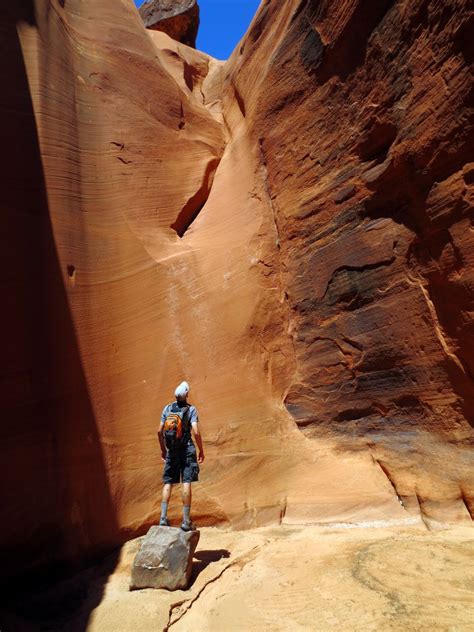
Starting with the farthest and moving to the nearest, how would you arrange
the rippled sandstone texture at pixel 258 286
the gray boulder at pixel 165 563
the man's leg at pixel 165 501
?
the rippled sandstone texture at pixel 258 286
the man's leg at pixel 165 501
the gray boulder at pixel 165 563

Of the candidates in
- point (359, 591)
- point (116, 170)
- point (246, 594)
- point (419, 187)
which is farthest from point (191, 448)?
point (116, 170)

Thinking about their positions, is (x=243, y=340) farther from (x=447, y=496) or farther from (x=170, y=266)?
(x=447, y=496)

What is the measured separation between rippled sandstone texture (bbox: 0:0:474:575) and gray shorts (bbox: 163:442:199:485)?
100cm

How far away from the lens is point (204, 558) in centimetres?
486

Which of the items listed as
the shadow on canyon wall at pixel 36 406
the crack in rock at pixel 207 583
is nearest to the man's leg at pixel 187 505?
the crack in rock at pixel 207 583

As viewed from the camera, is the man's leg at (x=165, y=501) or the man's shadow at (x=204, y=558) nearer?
the man's shadow at (x=204, y=558)

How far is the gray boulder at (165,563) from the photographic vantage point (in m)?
4.29

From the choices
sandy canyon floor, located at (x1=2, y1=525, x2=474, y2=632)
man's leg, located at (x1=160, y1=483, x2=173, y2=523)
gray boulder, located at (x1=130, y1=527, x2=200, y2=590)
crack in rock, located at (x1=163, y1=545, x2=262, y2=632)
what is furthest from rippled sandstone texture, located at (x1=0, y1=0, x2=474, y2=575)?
gray boulder, located at (x1=130, y1=527, x2=200, y2=590)

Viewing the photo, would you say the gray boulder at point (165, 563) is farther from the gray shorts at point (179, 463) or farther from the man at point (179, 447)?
the gray shorts at point (179, 463)

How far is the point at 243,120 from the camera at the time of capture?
29.1 feet

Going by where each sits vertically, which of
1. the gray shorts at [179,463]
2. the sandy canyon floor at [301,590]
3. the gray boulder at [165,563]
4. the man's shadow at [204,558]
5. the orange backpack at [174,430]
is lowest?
the sandy canyon floor at [301,590]

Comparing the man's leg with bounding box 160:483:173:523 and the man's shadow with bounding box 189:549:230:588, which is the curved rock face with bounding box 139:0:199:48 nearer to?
the man's leg with bounding box 160:483:173:523

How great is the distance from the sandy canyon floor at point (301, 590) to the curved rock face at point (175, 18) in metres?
14.6

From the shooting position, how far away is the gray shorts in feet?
16.1
